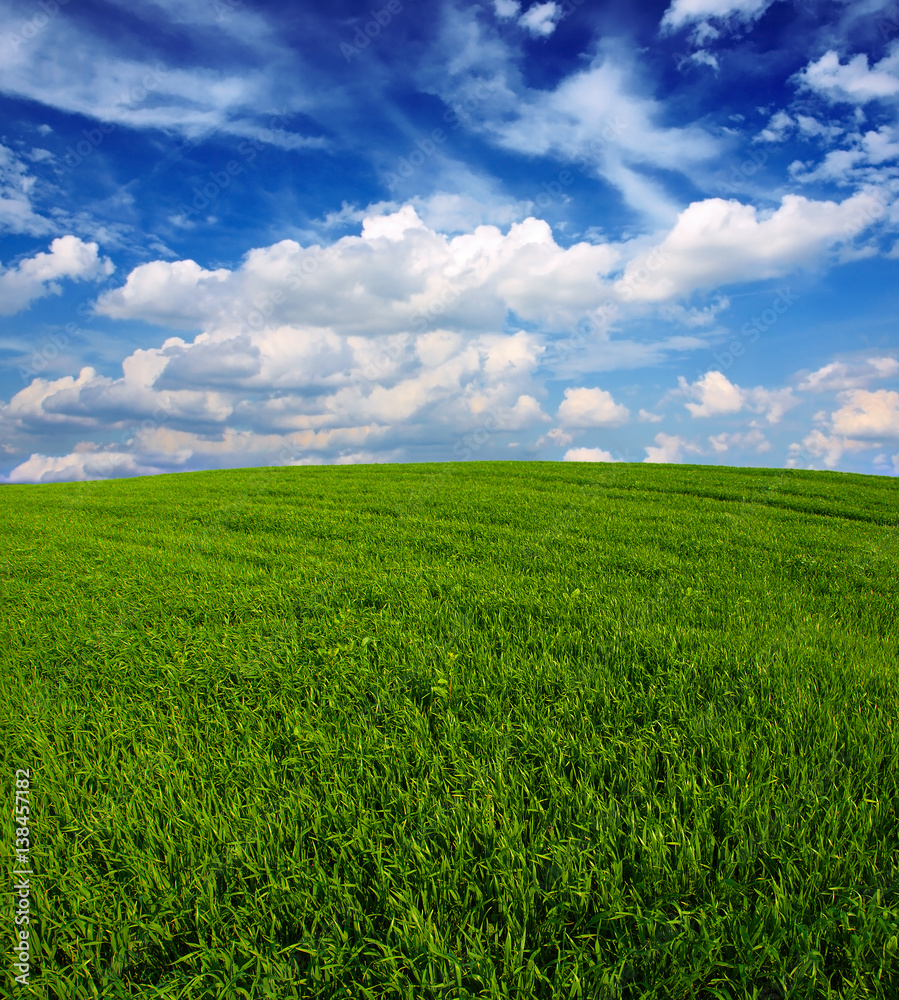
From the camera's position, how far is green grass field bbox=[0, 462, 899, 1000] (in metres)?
2.47

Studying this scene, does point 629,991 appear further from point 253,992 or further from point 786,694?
point 786,694

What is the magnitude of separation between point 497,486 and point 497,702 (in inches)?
578

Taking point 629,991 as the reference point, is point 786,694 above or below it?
above

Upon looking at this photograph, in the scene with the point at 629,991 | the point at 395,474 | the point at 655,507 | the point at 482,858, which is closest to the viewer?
the point at 629,991

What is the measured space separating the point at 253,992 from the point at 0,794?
278cm

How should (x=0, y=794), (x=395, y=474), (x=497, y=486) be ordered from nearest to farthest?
(x=0, y=794)
(x=497, y=486)
(x=395, y=474)

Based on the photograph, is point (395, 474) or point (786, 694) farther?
point (395, 474)

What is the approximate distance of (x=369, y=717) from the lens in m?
4.26

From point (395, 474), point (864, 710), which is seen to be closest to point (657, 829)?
point (864, 710)

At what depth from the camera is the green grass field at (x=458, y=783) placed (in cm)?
247

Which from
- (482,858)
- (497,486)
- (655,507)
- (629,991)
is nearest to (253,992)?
(482,858)

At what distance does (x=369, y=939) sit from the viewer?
8.12ft

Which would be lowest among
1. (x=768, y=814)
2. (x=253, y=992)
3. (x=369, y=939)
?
(x=253, y=992)

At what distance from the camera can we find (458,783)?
3469 mm
